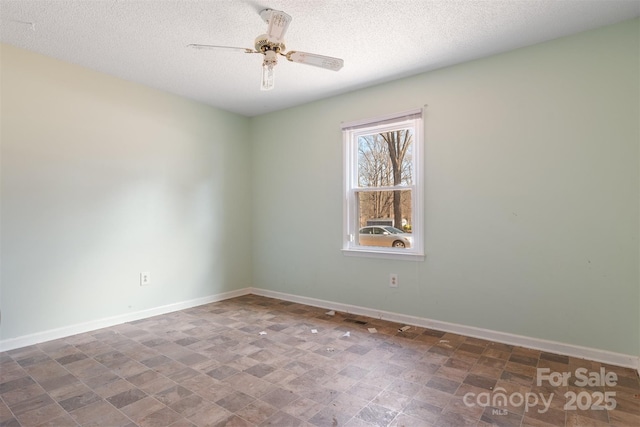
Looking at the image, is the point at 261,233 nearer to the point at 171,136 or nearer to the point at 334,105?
the point at 171,136

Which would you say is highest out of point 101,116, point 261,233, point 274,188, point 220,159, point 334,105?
point 334,105

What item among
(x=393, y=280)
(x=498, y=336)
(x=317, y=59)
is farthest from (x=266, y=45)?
(x=498, y=336)

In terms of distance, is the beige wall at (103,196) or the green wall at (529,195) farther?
the beige wall at (103,196)

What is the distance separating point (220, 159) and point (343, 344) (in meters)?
2.70

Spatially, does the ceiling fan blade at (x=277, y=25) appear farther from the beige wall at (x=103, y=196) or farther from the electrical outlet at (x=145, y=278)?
the electrical outlet at (x=145, y=278)

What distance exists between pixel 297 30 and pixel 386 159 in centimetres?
153

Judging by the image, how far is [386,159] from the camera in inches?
135

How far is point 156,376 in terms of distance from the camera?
2189 millimetres

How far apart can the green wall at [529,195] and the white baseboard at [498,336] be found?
43 millimetres

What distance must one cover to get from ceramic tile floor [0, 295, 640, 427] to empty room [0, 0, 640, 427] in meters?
0.02

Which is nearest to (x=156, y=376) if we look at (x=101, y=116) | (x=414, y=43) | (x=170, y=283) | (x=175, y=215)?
(x=170, y=283)

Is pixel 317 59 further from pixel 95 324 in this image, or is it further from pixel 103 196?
pixel 95 324

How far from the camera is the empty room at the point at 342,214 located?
6.73ft

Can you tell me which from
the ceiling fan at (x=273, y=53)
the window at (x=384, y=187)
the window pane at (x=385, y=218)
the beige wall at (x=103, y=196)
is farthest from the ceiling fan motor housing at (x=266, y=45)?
the beige wall at (x=103, y=196)
